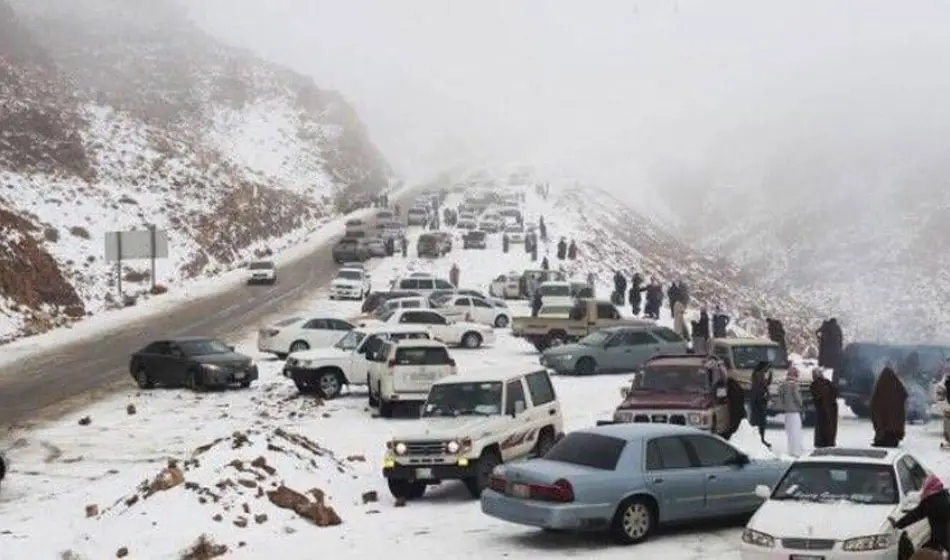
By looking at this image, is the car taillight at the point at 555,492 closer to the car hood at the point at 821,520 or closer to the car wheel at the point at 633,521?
the car wheel at the point at 633,521

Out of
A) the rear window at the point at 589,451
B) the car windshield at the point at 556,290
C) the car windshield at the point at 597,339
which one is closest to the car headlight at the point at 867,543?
the rear window at the point at 589,451

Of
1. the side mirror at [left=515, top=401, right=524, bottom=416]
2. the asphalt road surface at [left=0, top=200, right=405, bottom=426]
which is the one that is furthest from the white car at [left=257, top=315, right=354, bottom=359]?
the side mirror at [left=515, top=401, right=524, bottom=416]

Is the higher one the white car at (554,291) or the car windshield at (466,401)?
the white car at (554,291)

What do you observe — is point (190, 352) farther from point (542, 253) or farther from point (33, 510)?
point (542, 253)

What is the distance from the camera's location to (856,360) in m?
24.3

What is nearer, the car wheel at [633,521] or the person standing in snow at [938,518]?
the person standing in snow at [938,518]

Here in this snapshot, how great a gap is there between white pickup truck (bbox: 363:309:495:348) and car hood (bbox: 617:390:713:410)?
656 inches

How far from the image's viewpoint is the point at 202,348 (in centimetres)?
3031

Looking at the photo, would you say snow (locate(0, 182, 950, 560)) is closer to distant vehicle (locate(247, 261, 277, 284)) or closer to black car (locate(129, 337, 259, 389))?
black car (locate(129, 337, 259, 389))

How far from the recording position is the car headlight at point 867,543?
36.3 ft

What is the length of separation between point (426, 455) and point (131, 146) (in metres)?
64.9

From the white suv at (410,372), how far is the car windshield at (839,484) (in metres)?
12.4

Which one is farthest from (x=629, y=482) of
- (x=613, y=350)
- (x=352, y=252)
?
(x=352, y=252)

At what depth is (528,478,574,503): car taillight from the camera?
43.9ft
